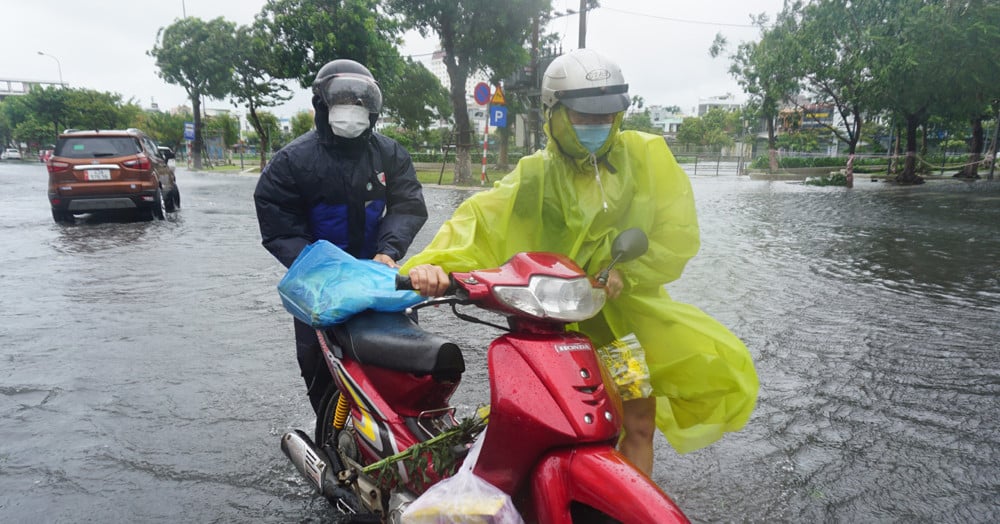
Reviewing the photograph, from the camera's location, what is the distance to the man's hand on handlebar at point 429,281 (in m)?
1.80

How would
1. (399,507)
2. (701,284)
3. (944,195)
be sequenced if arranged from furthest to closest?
(944,195)
(701,284)
(399,507)

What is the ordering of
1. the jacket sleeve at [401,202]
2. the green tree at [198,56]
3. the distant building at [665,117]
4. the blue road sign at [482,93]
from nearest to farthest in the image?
the jacket sleeve at [401,202] < the blue road sign at [482,93] < the green tree at [198,56] < the distant building at [665,117]

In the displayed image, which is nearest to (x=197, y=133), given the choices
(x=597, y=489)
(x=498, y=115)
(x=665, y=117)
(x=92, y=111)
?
(x=92, y=111)

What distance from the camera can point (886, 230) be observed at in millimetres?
11195

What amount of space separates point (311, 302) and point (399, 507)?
75 cm

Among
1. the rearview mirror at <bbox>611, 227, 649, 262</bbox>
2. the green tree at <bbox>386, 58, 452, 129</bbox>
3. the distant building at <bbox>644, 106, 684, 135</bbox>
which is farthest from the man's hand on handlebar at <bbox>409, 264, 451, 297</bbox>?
the distant building at <bbox>644, 106, 684, 135</bbox>

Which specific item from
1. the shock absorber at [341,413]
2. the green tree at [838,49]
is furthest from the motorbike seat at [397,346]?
the green tree at [838,49]

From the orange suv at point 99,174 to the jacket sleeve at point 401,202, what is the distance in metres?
10.3

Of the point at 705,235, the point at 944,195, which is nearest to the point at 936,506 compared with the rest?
the point at 705,235

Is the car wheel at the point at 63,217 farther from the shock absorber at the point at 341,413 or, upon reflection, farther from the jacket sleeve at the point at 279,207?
the shock absorber at the point at 341,413

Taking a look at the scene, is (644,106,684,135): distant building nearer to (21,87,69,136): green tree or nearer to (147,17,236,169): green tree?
(21,87,69,136): green tree

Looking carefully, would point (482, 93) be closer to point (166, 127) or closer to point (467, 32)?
point (467, 32)

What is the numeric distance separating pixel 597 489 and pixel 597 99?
1219 mm

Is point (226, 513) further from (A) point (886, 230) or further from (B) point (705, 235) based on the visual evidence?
(A) point (886, 230)
